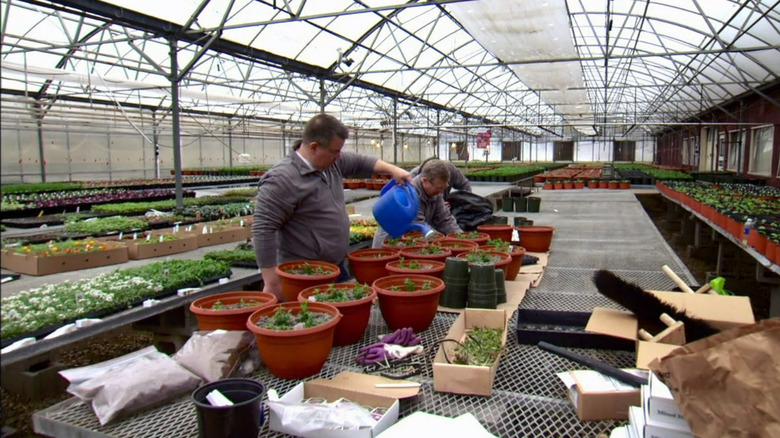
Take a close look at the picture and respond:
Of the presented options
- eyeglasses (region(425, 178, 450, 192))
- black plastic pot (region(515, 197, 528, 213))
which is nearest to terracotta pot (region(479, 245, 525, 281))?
eyeglasses (region(425, 178, 450, 192))

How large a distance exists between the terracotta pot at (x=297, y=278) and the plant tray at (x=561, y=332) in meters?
0.83

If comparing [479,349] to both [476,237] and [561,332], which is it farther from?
[476,237]

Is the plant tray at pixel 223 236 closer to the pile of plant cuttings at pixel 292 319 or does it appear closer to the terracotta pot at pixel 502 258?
the terracotta pot at pixel 502 258

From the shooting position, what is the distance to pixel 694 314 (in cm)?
203

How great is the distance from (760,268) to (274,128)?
72.2ft

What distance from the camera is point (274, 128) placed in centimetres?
2436

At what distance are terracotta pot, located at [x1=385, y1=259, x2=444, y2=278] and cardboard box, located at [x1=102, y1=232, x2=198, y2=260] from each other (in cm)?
310

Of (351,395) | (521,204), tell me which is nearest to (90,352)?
(351,395)

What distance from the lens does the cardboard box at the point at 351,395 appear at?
136 cm

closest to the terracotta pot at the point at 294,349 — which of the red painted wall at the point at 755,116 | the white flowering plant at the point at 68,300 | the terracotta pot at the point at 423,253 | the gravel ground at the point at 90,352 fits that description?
the gravel ground at the point at 90,352

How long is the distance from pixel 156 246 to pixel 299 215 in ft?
10.1

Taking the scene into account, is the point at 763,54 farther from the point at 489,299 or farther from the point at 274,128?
the point at 274,128

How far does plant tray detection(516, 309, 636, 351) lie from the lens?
1.94 m

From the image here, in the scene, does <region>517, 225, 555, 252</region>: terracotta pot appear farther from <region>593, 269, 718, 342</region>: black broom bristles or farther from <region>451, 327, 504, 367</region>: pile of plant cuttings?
<region>451, 327, 504, 367</region>: pile of plant cuttings
